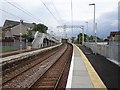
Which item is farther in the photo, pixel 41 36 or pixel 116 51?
pixel 41 36

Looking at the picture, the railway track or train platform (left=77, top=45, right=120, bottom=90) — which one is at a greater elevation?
train platform (left=77, top=45, right=120, bottom=90)

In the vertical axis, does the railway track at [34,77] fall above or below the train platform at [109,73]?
below

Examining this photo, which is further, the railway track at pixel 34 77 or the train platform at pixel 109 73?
the railway track at pixel 34 77

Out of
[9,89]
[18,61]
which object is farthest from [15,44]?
A: [9,89]

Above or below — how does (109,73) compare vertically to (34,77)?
above

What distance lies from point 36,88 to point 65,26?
91284mm

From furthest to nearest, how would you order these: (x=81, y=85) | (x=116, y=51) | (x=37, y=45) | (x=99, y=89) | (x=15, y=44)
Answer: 1. (x=37, y=45)
2. (x=15, y=44)
3. (x=116, y=51)
4. (x=81, y=85)
5. (x=99, y=89)

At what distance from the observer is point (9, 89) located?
11.8 metres

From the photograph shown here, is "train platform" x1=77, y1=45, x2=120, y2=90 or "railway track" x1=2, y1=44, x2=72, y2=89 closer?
"train platform" x1=77, y1=45, x2=120, y2=90

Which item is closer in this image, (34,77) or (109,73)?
(109,73)

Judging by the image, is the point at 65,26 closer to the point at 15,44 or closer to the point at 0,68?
the point at 15,44

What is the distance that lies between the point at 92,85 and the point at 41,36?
191 feet

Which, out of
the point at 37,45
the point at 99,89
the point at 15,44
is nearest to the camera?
the point at 99,89

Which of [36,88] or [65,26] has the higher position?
[65,26]
